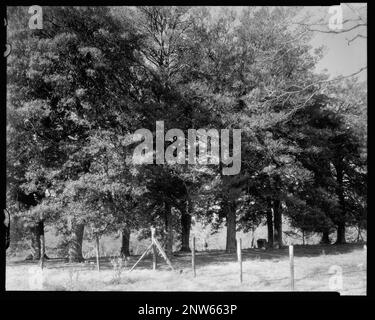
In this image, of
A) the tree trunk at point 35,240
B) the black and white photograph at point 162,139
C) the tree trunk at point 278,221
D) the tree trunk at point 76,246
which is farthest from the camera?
the tree trunk at point 278,221

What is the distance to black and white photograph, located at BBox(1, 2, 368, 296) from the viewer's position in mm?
12656

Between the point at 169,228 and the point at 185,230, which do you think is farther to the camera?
the point at 185,230

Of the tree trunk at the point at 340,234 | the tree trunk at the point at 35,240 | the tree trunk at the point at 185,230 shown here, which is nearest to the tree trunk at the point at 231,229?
the tree trunk at the point at 185,230

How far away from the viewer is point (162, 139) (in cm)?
1603

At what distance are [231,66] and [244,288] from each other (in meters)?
11.7

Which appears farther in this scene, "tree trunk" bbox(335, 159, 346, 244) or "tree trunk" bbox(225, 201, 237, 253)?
"tree trunk" bbox(335, 159, 346, 244)

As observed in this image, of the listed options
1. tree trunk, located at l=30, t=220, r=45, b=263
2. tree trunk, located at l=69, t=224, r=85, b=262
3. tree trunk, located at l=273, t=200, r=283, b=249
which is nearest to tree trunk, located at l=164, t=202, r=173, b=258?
tree trunk, located at l=69, t=224, r=85, b=262

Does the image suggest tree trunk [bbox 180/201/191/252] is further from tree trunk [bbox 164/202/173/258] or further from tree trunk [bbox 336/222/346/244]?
tree trunk [bbox 336/222/346/244]

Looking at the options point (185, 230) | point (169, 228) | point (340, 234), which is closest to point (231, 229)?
point (169, 228)

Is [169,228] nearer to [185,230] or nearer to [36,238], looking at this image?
[36,238]

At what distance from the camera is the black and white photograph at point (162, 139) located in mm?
12656

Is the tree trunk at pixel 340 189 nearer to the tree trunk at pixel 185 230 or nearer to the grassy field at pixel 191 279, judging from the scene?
the tree trunk at pixel 185 230
